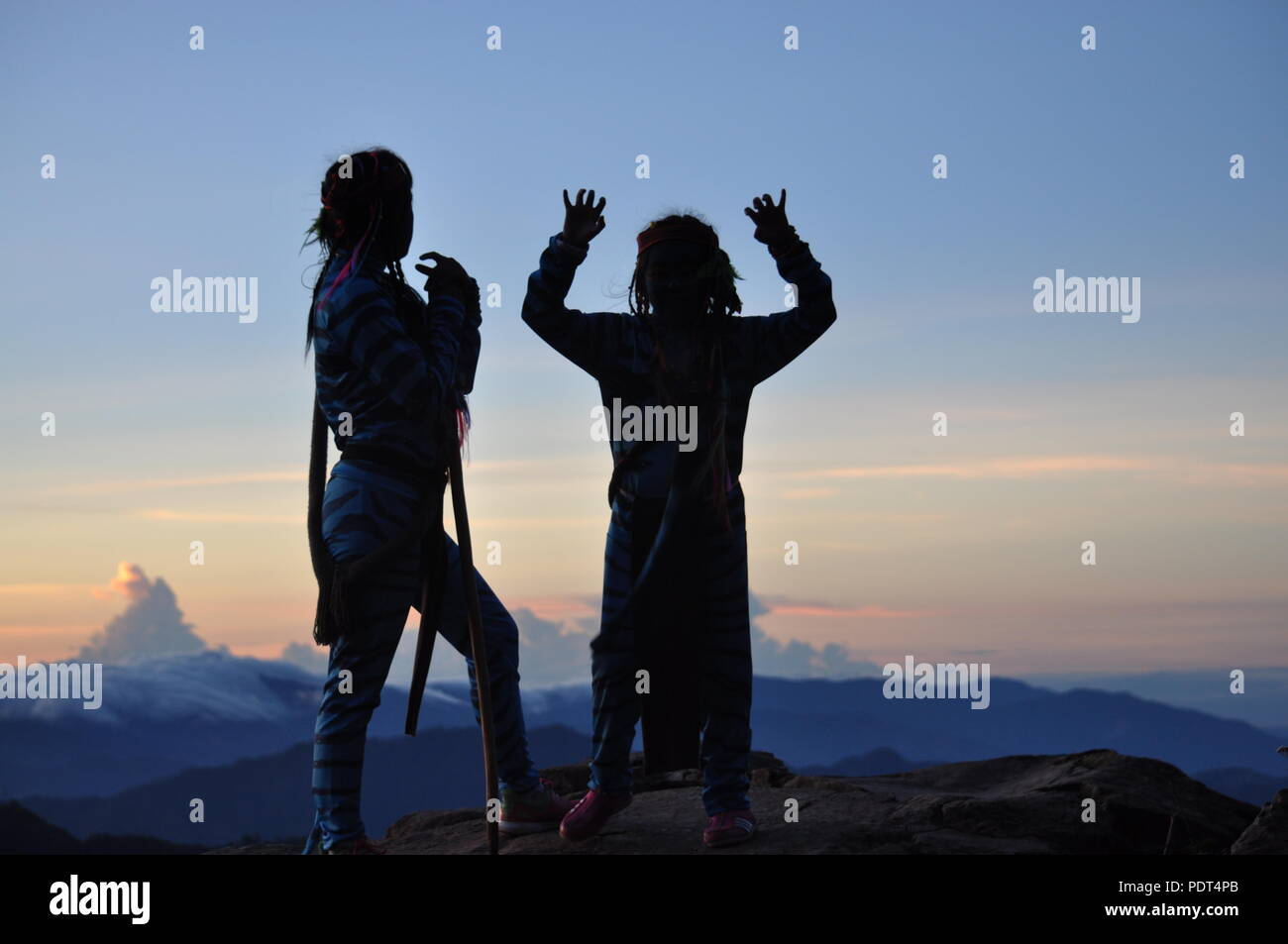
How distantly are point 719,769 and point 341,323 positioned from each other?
7.64ft

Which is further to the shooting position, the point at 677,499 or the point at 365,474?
the point at 677,499

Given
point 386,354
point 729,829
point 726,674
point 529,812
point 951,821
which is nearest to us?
point 386,354

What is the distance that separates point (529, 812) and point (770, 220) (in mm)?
2700

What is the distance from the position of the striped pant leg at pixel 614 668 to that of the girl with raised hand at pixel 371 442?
0.50m

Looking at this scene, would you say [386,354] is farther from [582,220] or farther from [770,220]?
[770,220]

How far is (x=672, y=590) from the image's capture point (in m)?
5.59

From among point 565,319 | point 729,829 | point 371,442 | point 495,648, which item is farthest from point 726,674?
point 371,442

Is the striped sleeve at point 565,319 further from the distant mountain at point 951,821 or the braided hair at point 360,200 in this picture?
the distant mountain at point 951,821

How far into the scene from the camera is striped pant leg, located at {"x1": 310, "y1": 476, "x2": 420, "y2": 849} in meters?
5.25

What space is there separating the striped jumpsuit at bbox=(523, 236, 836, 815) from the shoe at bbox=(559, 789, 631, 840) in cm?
6

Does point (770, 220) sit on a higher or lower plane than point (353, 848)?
higher

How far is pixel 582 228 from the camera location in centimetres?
554

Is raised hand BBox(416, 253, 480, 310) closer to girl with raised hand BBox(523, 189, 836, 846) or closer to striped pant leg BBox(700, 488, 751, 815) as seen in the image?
girl with raised hand BBox(523, 189, 836, 846)

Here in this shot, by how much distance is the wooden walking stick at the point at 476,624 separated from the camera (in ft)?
17.6
